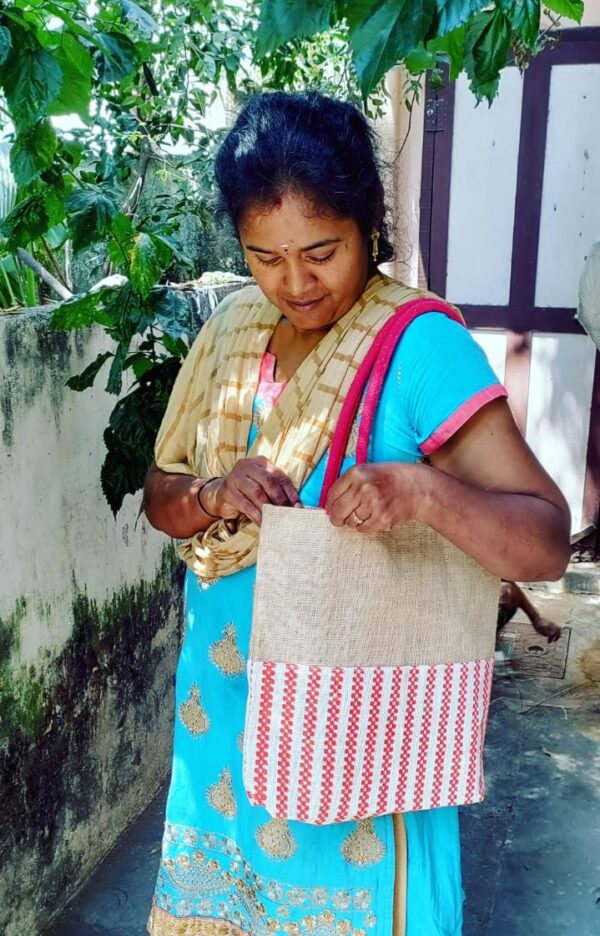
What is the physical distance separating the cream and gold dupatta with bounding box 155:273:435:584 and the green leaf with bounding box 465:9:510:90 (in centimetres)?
33

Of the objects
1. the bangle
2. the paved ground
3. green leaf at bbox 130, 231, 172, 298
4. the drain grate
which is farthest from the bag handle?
the drain grate

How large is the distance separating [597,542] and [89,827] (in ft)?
11.3

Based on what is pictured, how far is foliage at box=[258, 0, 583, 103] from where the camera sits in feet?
3.79

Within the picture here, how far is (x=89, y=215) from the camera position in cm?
199

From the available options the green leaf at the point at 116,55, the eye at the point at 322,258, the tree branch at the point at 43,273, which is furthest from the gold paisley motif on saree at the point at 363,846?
the tree branch at the point at 43,273

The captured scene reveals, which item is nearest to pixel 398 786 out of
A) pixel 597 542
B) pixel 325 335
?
pixel 325 335

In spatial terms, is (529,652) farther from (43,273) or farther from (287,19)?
(287,19)

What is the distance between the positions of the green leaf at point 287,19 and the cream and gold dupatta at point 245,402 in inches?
15.0

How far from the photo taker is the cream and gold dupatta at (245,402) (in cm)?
139

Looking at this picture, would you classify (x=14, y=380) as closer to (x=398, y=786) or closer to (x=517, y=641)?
(x=398, y=786)

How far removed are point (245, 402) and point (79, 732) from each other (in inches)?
53.2

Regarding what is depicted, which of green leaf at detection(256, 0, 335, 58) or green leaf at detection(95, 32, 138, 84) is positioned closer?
green leaf at detection(256, 0, 335, 58)

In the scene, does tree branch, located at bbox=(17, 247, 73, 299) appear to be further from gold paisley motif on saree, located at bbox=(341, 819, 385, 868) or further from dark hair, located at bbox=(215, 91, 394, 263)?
gold paisley motif on saree, located at bbox=(341, 819, 385, 868)

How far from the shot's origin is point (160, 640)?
2967 millimetres
